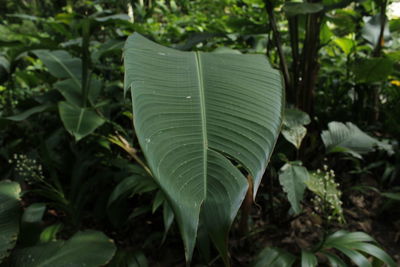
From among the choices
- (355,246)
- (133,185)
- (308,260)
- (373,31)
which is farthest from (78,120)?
(373,31)

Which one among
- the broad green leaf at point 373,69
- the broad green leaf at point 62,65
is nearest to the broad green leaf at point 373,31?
the broad green leaf at point 373,69

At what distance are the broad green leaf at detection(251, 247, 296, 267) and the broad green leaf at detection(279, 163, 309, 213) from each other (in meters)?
0.15

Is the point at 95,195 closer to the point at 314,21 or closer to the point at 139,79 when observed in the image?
the point at 139,79

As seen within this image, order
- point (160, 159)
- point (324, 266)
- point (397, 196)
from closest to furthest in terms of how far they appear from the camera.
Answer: point (160, 159) < point (324, 266) < point (397, 196)

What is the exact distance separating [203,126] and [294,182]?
0.55m

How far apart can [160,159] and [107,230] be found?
3.53ft

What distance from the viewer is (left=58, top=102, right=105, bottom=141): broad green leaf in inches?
44.2

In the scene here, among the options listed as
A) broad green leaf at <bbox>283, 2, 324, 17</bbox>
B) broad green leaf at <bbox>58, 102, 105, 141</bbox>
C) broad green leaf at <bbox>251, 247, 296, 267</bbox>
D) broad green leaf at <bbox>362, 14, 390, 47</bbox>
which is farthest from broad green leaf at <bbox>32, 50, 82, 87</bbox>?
broad green leaf at <bbox>362, 14, 390, 47</bbox>

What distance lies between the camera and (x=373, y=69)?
1.33m

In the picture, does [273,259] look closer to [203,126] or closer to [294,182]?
[294,182]

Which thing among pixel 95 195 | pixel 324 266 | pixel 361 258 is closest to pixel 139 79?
pixel 361 258

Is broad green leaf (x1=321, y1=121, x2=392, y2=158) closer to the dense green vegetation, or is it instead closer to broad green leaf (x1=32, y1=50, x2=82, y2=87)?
the dense green vegetation

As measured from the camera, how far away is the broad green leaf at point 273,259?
0.89 meters

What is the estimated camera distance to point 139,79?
59 cm
